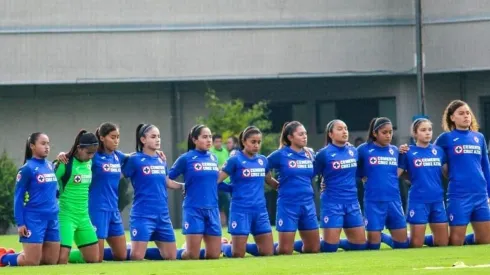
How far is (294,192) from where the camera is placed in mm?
21562

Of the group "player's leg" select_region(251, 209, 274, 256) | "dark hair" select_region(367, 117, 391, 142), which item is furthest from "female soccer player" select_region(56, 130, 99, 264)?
"dark hair" select_region(367, 117, 391, 142)

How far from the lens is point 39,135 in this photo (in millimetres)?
19734

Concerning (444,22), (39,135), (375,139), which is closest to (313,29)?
(444,22)

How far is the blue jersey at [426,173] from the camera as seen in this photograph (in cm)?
2200

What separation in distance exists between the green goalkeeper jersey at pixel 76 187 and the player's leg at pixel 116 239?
609 millimetres

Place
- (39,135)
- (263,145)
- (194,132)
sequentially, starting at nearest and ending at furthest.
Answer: (39,135) → (194,132) → (263,145)

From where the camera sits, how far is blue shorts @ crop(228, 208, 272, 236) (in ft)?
69.6

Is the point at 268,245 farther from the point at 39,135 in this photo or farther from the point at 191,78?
the point at 191,78

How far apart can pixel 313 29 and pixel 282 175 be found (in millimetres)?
15702

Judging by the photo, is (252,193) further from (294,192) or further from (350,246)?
(350,246)

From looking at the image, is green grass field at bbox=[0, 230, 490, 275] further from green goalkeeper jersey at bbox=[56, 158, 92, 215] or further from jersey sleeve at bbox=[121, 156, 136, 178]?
jersey sleeve at bbox=[121, 156, 136, 178]

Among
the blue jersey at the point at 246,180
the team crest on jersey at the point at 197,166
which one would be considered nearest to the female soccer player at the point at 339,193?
the blue jersey at the point at 246,180

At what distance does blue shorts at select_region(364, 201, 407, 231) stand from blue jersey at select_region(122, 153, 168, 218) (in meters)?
2.99

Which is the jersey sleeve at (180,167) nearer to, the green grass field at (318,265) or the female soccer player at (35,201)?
the green grass field at (318,265)
